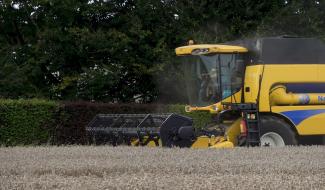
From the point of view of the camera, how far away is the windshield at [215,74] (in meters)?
15.5

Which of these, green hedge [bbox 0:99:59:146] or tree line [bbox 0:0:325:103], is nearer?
green hedge [bbox 0:99:59:146]

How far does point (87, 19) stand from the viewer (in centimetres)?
2362

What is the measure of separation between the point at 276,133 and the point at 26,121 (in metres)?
6.99

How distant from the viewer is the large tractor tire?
14.8m

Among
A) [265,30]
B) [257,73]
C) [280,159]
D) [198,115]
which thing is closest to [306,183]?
[280,159]

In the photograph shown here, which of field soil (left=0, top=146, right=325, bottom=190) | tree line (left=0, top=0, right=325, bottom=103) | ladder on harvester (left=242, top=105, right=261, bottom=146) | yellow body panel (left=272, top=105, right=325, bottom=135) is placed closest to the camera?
field soil (left=0, top=146, right=325, bottom=190)

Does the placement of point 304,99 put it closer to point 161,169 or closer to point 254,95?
point 254,95

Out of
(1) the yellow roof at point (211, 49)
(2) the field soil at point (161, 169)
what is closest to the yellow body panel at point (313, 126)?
(1) the yellow roof at point (211, 49)

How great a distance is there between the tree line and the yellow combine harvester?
6.47 metres

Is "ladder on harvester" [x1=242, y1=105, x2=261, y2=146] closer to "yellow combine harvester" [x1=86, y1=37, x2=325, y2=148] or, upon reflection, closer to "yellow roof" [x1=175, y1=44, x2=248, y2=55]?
"yellow combine harvester" [x1=86, y1=37, x2=325, y2=148]

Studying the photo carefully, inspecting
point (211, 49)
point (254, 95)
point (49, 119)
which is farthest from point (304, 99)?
point (49, 119)

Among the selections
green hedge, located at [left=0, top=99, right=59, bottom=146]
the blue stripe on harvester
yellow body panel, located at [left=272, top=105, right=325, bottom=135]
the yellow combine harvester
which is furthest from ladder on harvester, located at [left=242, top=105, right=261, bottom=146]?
green hedge, located at [left=0, top=99, right=59, bottom=146]

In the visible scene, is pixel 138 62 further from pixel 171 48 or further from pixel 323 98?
pixel 323 98

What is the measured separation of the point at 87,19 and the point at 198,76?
8844 mm
